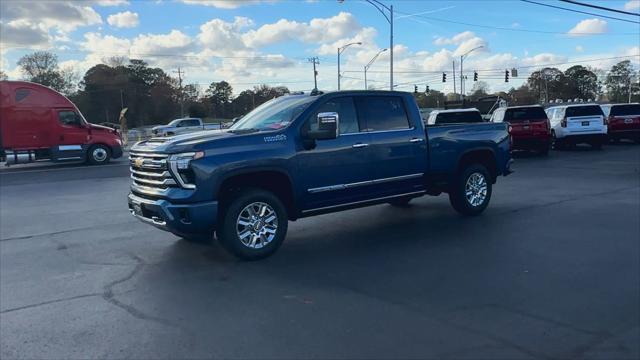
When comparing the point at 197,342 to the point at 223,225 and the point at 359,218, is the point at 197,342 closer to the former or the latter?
the point at 223,225

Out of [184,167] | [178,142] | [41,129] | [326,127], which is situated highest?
[41,129]

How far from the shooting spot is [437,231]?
311 inches

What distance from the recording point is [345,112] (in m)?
7.32

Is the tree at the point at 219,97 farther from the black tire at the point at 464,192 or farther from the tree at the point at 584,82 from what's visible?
the black tire at the point at 464,192

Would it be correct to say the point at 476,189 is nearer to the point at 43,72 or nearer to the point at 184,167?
the point at 184,167

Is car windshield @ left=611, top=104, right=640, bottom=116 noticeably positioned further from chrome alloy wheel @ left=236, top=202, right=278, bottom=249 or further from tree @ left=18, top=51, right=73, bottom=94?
tree @ left=18, top=51, right=73, bottom=94

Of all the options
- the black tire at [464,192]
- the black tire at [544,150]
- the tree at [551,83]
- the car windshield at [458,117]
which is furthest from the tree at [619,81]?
the black tire at [464,192]

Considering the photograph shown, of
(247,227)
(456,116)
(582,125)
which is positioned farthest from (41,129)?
(582,125)

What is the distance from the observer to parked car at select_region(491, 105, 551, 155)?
2062 centimetres

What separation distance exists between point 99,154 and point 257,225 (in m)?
19.0

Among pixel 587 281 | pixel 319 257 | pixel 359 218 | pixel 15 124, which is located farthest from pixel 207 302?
pixel 15 124

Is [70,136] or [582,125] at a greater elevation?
[70,136]

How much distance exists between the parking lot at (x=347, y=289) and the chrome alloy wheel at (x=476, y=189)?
0.37 meters

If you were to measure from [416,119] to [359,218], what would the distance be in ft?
6.69
